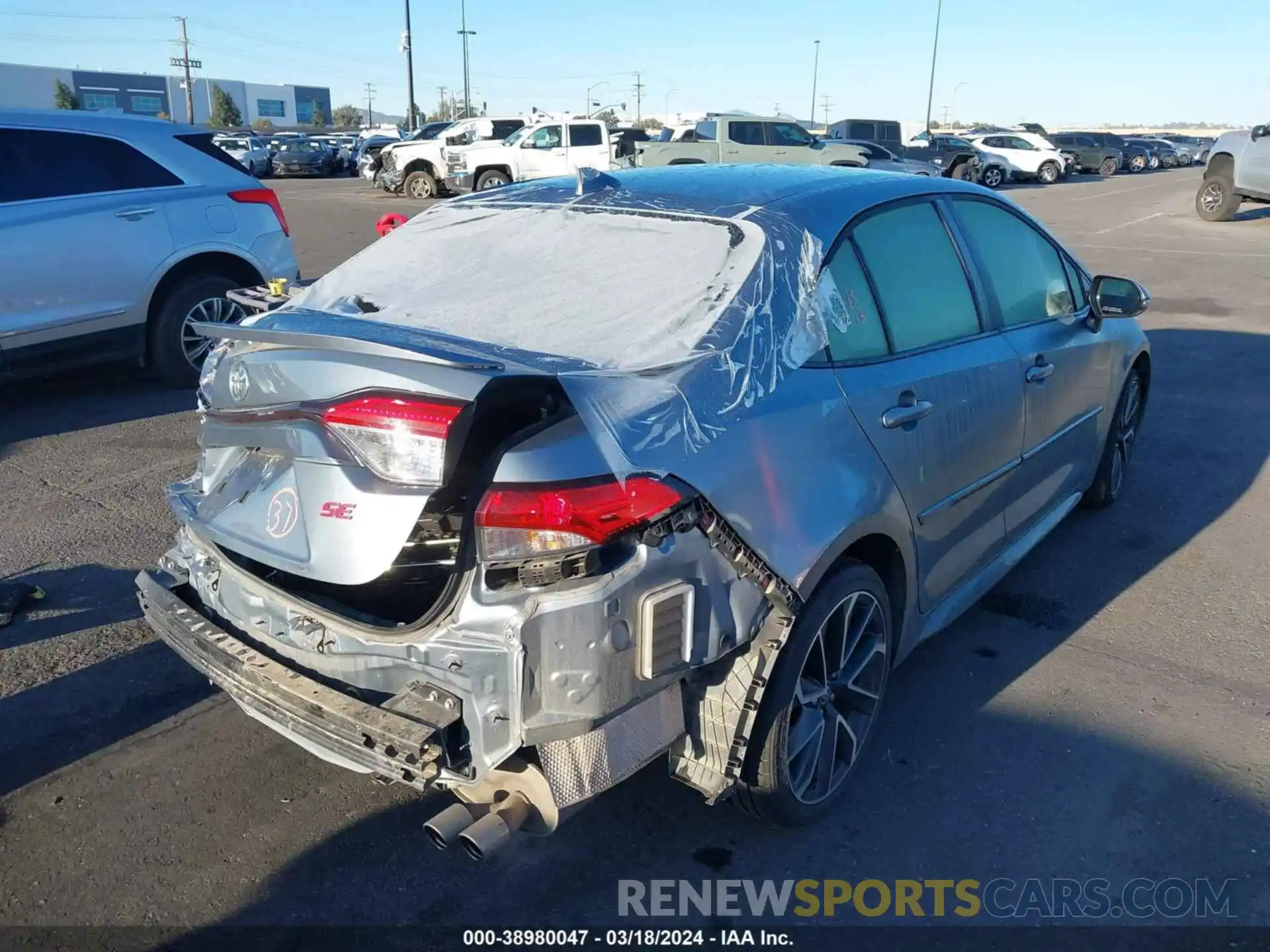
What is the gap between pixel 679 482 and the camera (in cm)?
238

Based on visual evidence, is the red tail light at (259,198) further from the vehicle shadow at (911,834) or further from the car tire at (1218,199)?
the car tire at (1218,199)

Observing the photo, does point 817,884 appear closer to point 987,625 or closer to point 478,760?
point 478,760

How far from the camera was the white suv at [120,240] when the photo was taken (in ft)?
21.6

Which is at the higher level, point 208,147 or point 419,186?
point 208,147

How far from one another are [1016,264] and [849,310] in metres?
1.42

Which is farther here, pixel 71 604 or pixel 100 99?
pixel 100 99

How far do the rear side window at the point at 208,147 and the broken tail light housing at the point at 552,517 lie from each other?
641cm

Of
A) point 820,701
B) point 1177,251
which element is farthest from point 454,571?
point 1177,251

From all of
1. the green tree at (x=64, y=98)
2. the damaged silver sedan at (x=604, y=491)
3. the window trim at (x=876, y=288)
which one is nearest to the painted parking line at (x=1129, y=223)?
the window trim at (x=876, y=288)

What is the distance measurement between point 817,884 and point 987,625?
1.79 metres

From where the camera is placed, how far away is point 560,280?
10.4ft

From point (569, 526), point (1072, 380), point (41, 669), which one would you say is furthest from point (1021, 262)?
point (41, 669)

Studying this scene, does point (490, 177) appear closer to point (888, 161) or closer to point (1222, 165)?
point (888, 161)

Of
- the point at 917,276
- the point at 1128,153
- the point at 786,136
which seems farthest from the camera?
the point at 1128,153
